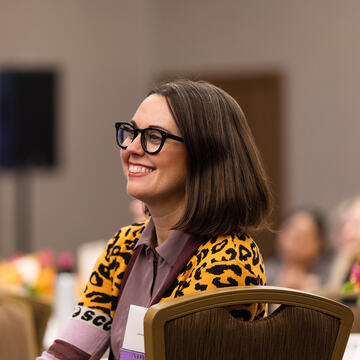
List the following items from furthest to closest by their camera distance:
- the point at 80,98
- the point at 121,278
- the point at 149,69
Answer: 1. the point at 149,69
2. the point at 80,98
3. the point at 121,278

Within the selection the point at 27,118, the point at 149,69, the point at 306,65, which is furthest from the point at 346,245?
the point at 149,69

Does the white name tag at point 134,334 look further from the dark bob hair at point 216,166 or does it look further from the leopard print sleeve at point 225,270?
the dark bob hair at point 216,166

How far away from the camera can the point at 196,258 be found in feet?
4.84

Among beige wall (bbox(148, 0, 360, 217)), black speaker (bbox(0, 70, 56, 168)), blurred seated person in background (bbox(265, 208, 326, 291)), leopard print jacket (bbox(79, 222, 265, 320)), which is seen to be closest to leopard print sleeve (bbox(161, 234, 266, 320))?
leopard print jacket (bbox(79, 222, 265, 320))

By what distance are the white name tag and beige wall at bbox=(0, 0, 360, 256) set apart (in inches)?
250

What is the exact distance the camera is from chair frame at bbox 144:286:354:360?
122 cm

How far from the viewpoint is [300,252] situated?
4746 mm

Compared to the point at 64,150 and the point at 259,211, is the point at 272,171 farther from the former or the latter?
the point at 259,211

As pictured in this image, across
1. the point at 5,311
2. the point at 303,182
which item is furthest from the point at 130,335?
the point at 303,182

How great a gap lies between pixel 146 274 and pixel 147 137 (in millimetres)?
285

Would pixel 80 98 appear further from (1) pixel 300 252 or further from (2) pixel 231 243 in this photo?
(2) pixel 231 243

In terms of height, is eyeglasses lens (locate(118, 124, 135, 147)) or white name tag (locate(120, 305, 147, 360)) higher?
eyeglasses lens (locate(118, 124, 135, 147))

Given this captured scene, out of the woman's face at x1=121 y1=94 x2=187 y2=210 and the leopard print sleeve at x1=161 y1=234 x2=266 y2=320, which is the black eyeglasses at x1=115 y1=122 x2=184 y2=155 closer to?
the woman's face at x1=121 y1=94 x2=187 y2=210

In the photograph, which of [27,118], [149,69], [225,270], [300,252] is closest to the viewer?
[225,270]
